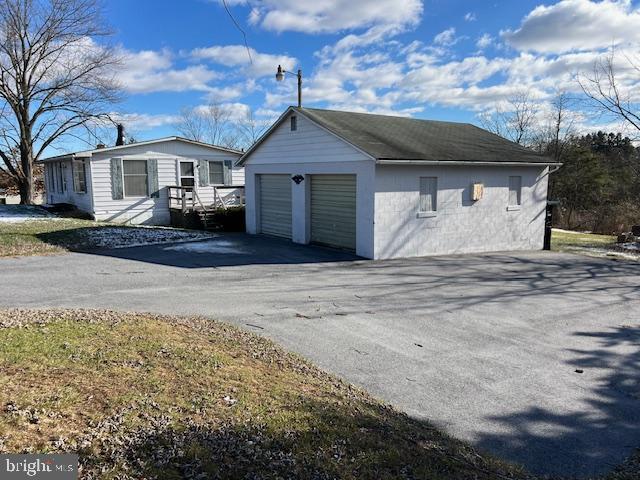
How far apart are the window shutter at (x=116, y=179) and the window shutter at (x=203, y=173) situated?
3.20m

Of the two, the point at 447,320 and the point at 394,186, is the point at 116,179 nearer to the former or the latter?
the point at 394,186

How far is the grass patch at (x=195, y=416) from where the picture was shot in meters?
2.89

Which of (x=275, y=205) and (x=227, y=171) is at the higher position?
(x=227, y=171)

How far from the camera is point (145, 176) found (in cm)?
2012

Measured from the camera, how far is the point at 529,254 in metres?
14.4

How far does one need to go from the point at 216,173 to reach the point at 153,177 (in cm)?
272

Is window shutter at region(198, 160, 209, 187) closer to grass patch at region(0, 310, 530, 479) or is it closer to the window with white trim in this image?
the window with white trim

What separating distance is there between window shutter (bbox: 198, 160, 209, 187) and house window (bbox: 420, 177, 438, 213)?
36.5 feet

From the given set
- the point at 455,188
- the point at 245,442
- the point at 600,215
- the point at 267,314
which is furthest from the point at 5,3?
the point at 600,215

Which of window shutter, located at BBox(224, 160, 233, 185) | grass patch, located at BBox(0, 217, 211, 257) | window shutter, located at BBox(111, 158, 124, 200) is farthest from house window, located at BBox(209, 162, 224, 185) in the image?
→ grass patch, located at BBox(0, 217, 211, 257)

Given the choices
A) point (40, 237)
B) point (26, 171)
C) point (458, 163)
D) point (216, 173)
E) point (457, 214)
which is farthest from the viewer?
point (26, 171)

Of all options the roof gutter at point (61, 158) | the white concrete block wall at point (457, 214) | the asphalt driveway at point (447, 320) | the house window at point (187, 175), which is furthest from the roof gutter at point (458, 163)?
the roof gutter at point (61, 158)

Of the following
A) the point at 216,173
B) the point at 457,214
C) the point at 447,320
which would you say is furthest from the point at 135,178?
the point at 447,320

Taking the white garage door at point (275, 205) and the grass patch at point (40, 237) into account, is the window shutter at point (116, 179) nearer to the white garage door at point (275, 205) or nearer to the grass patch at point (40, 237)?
the grass patch at point (40, 237)
